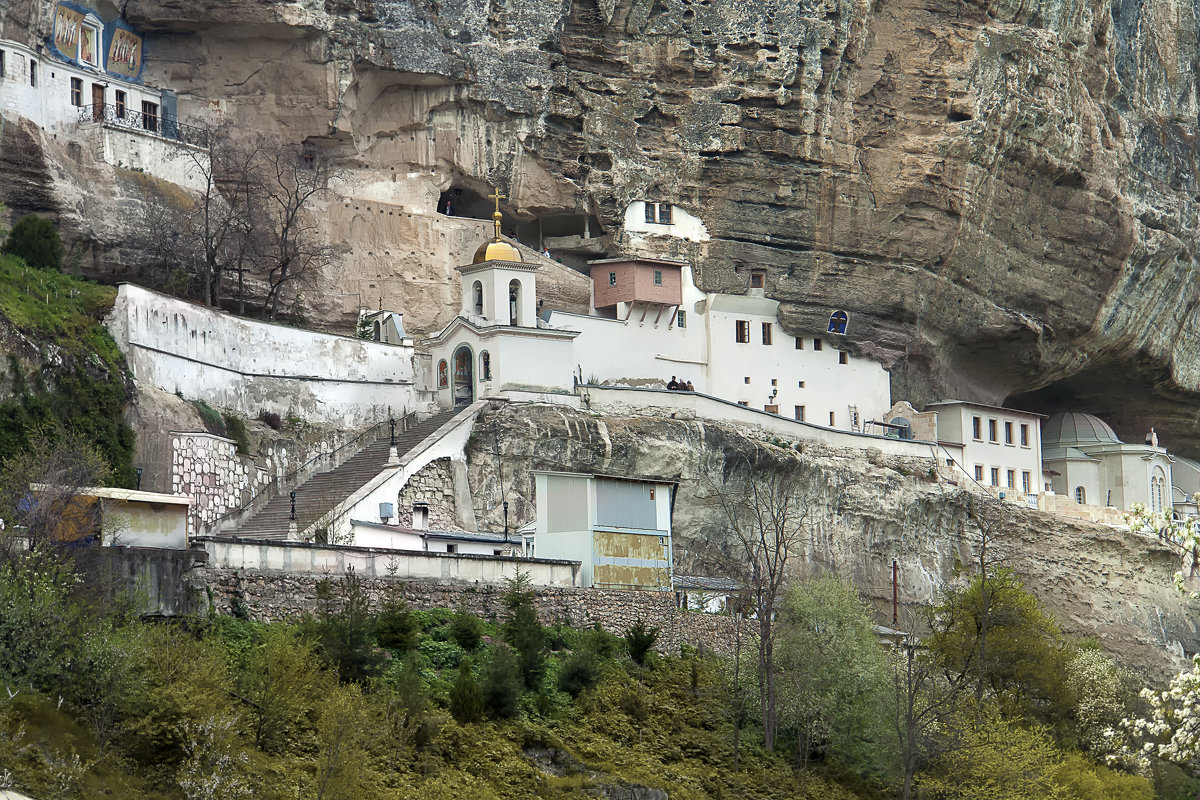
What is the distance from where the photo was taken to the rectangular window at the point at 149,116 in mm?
59312

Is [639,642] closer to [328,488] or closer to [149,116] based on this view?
[328,488]

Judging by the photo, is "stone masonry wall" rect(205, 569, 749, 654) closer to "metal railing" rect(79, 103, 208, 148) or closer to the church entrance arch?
the church entrance arch

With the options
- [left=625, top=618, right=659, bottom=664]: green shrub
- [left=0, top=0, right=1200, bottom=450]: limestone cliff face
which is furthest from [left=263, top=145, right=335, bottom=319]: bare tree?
[left=625, top=618, right=659, bottom=664]: green shrub

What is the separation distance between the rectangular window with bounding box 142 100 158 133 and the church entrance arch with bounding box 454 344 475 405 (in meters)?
11.7

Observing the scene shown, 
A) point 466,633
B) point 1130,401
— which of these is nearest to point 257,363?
point 466,633

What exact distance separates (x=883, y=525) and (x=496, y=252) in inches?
592

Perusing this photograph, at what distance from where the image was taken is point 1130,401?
260 ft

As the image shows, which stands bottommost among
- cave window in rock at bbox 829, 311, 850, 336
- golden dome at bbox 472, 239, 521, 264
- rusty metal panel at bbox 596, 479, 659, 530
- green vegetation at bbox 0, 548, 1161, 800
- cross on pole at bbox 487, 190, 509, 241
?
green vegetation at bbox 0, 548, 1161, 800

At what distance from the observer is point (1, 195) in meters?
52.8

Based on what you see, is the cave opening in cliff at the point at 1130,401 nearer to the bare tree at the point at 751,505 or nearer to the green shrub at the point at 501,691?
the bare tree at the point at 751,505

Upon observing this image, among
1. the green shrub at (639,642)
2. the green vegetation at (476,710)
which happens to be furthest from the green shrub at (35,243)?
the green shrub at (639,642)

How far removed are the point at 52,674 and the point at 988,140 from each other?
44.1 metres

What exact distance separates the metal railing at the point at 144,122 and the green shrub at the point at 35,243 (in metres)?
5.93

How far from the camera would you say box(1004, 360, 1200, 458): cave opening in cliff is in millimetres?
76375
